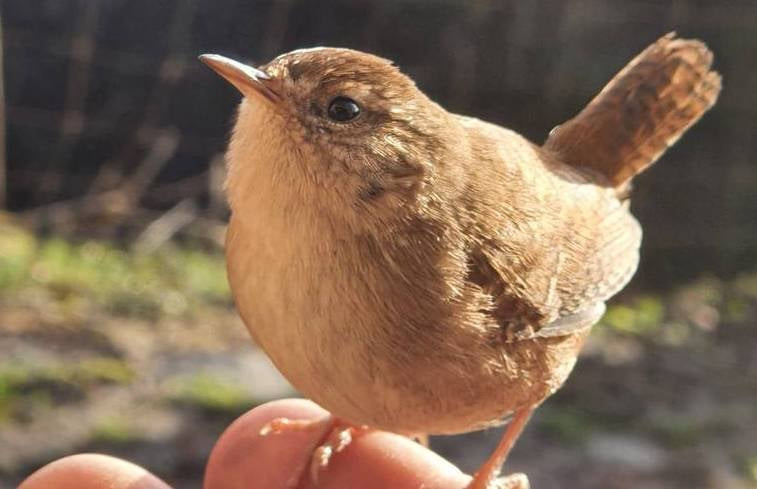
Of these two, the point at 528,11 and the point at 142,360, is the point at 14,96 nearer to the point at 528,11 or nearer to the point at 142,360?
the point at 142,360

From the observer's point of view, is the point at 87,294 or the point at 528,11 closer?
the point at 87,294

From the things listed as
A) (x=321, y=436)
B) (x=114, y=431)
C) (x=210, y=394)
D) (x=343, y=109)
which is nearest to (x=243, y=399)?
(x=210, y=394)

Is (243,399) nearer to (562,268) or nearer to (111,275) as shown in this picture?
(111,275)

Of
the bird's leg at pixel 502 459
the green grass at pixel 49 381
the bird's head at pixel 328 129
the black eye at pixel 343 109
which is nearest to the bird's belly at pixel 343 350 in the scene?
the bird's head at pixel 328 129

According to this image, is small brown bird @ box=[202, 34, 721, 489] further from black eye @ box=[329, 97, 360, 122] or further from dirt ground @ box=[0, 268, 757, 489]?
dirt ground @ box=[0, 268, 757, 489]

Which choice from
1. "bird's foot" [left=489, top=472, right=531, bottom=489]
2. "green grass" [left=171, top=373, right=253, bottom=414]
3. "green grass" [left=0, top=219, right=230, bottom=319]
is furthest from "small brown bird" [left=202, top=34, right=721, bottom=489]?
"green grass" [left=0, top=219, right=230, bottom=319]

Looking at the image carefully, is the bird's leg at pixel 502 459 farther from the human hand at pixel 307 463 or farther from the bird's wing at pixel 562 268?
the bird's wing at pixel 562 268

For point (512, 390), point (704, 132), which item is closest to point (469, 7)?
point (704, 132)
